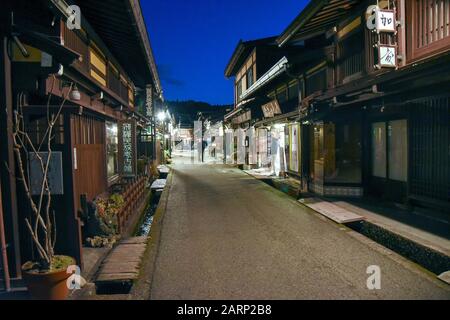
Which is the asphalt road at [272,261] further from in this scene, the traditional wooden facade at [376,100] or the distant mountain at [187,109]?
the distant mountain at [187,109]

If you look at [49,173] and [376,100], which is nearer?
[49,173]

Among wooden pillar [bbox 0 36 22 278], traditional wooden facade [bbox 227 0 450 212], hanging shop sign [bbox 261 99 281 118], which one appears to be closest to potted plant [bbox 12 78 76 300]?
wooden pillar [bbox 0 36 22 278]

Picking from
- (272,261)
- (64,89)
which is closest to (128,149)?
(64,89)

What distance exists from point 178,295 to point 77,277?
1.82 m

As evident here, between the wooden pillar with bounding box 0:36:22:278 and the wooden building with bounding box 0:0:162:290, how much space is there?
0.01 meters

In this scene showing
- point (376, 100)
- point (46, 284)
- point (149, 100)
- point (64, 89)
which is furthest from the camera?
point (149, 100)

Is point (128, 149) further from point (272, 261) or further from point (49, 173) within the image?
point (272, 261)

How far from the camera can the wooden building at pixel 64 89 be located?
582 centimetres

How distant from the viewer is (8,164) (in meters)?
5.80

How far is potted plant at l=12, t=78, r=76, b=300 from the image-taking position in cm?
540

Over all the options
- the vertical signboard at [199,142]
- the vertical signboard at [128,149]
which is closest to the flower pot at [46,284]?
the vertical signboard at [128,149]

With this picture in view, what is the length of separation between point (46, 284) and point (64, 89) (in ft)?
14.6

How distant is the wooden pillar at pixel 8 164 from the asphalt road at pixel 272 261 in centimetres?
250

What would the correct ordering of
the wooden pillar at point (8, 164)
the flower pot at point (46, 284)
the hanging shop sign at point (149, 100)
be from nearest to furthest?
the flower pot at point (46, 284) < the wooden pillar at point (8, 164) < the hanging shop sign at point (149, 100)
